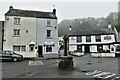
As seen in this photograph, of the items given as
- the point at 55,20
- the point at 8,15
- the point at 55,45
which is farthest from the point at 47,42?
the point at 8,15

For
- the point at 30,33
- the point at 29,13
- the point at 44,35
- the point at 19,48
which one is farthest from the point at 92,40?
the point at 19,48

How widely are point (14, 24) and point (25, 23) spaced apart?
1.94 meters

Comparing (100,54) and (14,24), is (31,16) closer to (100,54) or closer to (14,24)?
(14,24)

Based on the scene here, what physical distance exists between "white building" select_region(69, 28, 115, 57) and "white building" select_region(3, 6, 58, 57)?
56.0 ft

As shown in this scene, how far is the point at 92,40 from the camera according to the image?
4909 centimetres

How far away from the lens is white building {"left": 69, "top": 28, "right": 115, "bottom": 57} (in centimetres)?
4753

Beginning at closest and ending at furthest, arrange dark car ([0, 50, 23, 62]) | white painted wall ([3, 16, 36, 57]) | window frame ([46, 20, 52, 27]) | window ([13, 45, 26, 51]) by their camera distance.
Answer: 1. dark car ([0, 50, 23, 62])
2. white painted wall ([3, 16, 36, 57])
3. window ([13, 45, 26, 51])
4. window frame ([46, 20, 52, 27])

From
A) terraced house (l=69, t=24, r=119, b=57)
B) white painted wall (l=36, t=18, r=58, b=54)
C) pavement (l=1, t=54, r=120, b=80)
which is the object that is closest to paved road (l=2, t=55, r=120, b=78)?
pavement (l=1, t=54, r=120, b=80)

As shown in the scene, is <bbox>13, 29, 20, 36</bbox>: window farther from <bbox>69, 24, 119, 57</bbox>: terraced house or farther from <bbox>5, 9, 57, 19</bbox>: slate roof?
<bbox>69, 24, 119, 57</bbox>: terraced house

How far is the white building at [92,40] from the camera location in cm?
4753

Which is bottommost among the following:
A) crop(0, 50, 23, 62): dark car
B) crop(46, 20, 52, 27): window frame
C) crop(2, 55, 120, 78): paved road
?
crop(2, 55, 120, 78): paved road

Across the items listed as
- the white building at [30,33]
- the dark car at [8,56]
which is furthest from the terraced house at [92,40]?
the dark car at [8,56]

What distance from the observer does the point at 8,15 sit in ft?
103

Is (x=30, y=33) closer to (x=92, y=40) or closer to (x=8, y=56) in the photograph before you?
(x=8, y=56)
